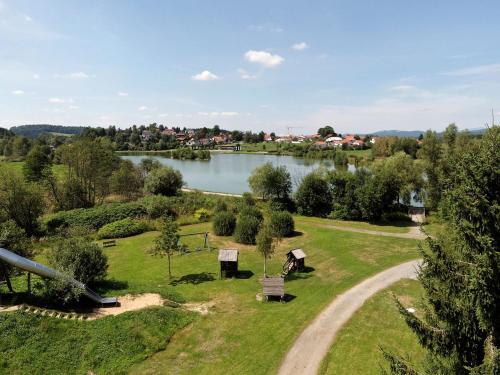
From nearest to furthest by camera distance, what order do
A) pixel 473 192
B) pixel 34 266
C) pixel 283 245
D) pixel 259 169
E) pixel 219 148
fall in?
pixel 473 192, pixel 34 266, pixel 283 245, pixel 259 169, pixel 219 148

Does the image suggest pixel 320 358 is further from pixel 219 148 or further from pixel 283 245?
pixel 219 148

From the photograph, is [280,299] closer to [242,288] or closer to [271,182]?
[242,288]

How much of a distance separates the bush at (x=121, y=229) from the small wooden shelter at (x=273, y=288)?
20.5 m

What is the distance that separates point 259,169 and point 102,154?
76.3 feet

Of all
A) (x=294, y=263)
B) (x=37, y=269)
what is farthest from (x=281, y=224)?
(x=37, y=269)

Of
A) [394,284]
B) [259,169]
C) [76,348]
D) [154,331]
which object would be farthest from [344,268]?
[259,169]

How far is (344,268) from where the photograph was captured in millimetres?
25031

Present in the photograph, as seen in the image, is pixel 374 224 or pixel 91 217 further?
pixel 374 224

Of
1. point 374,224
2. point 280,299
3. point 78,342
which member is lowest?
point 280,299

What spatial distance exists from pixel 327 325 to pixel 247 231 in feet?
51.0

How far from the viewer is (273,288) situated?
2028cm

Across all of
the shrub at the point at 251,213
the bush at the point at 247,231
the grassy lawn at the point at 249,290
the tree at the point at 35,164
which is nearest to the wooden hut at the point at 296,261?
the grassy lawn at the point at 249,290

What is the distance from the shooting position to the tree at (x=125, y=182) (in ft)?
167

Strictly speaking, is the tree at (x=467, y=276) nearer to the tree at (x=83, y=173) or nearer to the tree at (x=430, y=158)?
the tree at (x=430, y=158)
